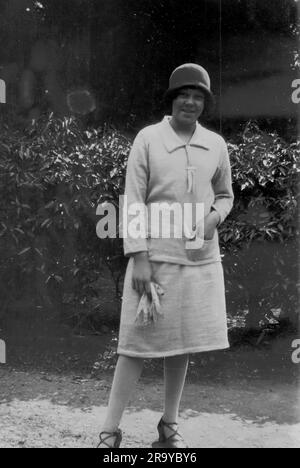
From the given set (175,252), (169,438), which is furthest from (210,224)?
(169,438)

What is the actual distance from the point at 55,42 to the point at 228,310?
2071mm

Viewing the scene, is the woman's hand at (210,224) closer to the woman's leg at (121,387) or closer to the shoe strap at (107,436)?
the woman's leg at (121,387)

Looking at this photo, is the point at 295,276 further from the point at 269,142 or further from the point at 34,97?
the point at 34,97

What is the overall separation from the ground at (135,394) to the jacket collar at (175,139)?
4.82 feet

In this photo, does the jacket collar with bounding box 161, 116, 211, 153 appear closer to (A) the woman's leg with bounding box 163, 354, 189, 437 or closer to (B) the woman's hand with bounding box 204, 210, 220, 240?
(B) the woman's hand with bounding box 204, 210, 220, 240

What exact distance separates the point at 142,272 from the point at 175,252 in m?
0.18

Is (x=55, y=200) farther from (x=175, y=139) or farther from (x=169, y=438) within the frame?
(x=169, y=438)

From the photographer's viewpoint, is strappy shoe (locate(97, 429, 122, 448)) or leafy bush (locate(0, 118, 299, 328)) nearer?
strappy shoe (locate(97, 429, 122, 448))

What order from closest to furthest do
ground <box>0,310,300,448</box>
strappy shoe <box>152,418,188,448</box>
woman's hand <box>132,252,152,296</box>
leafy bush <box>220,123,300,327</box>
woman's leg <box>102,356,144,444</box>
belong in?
woman's hand <box>132,252,152,296</box> < woman's leg <box>102,356,144,444</box> < strappy shoe <box>152,418,188,448</box> < ground <box>0,310,300,448</box> < leafy bush <box>220,123,300,327</box>


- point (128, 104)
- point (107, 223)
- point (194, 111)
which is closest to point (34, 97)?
point (128, 104)

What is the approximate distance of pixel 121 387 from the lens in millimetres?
2895

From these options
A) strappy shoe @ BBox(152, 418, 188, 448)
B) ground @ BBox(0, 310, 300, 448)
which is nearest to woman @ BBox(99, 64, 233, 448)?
strappy shoe @ BBox(152, 418, 188, 448)

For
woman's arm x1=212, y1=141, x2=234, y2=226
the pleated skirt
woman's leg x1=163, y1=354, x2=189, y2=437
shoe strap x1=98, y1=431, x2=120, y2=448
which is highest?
woman's arm x1=212, y1=141, x2=234, y2=226

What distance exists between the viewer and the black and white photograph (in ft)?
11.9
